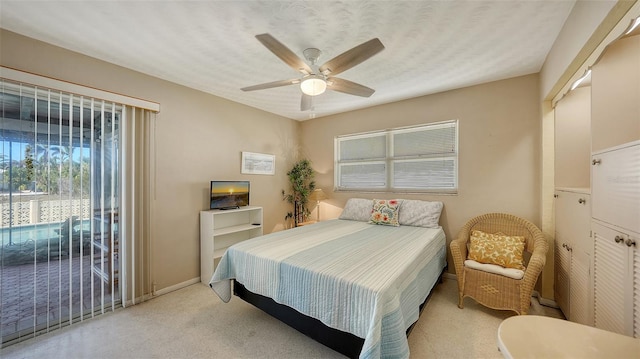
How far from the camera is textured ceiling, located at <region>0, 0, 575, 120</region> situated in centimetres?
176

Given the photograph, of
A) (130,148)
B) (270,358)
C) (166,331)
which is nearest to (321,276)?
(270,358)

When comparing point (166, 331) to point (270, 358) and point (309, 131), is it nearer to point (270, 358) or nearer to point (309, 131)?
point (270, 358)

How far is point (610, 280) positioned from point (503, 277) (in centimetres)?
89

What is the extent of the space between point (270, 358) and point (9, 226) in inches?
95.5

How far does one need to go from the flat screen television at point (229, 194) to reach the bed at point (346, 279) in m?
1.21

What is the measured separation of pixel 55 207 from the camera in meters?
2.18

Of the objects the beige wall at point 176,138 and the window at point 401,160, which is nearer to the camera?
the beige wall at point 176,138

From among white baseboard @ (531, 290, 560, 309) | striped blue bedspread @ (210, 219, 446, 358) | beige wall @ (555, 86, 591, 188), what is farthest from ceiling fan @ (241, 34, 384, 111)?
white baseboard @ (531, 290, 560, 309)

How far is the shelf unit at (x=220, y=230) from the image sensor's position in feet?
10.5

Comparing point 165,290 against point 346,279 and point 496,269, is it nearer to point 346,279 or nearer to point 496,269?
point 346,279

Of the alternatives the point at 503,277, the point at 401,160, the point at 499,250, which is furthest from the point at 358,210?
the point at 503,277

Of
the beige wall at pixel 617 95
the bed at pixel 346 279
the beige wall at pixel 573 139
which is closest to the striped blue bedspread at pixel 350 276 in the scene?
the bed at pixel 346 279

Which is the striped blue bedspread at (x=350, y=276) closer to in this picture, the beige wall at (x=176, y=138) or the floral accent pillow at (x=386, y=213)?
the floral accent pillow at (x=386, y=213)

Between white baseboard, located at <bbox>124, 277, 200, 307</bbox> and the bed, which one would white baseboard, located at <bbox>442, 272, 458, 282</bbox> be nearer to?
the bed
